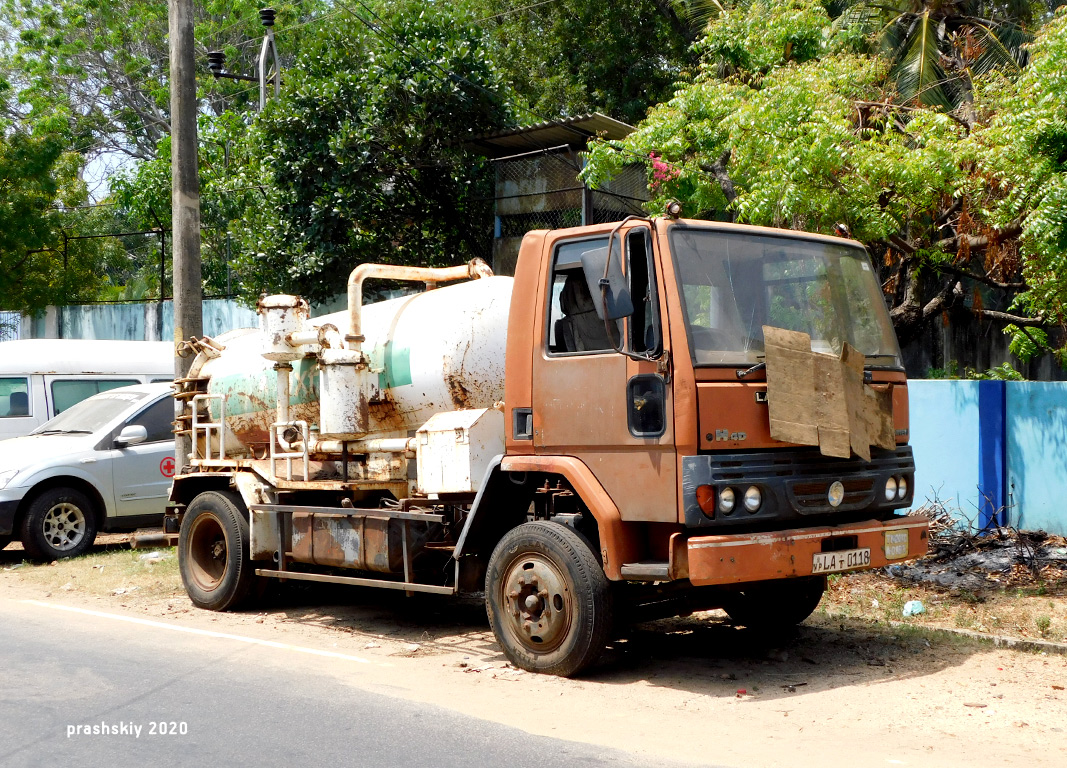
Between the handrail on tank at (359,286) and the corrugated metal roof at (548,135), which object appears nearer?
the handrail on tank at (359,286)

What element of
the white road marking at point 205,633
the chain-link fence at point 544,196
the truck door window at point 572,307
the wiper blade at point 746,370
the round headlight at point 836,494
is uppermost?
the chain-link fence at point 544,196

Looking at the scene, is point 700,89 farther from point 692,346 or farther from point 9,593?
point 9,593

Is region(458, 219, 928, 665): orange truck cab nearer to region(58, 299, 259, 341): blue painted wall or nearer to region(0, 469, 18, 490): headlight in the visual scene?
region(0, 469, 18, 490): headlight

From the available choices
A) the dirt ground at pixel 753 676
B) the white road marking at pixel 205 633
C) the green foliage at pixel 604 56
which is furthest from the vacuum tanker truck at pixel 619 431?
the green foliage at pixel 604 56

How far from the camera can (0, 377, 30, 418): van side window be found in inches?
523

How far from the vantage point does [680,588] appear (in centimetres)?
641

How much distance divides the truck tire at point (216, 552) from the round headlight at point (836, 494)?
16.0 ft

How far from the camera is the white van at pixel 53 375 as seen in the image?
1334 centimetres

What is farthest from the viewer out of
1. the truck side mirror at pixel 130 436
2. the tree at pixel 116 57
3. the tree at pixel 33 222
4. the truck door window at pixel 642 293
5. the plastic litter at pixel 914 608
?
the tree at pixel 116 57

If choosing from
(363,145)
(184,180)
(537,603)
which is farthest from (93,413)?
(537,603)

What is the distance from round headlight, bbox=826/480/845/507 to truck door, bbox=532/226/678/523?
98cm

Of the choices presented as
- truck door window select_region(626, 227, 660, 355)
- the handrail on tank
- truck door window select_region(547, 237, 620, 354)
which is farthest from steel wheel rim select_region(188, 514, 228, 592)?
truck door window select_region(626, 227, 660, 355)

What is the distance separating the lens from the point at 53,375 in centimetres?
1354

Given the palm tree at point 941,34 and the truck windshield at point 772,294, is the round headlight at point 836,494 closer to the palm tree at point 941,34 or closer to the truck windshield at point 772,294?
the truck windshield at point 772,294
